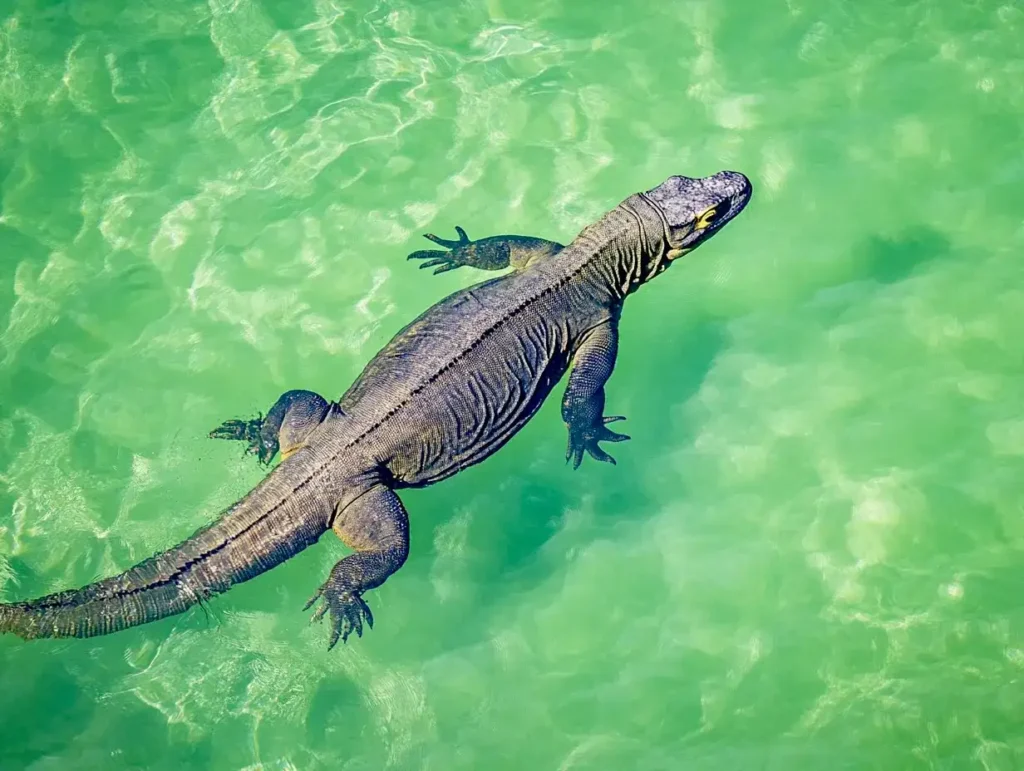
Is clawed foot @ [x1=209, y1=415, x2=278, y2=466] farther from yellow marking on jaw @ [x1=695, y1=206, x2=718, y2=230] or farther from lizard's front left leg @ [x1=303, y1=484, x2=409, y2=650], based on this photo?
yellow marking on jaw @ [x1=695, y1=206, x2=718, y2=230]

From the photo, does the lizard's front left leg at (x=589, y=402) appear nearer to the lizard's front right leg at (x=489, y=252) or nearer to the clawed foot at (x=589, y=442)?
the clawed foot at (x=589, y=442)

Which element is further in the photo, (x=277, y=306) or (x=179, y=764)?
(x=277, y=306)

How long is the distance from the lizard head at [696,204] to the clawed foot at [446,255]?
1767 millimetres

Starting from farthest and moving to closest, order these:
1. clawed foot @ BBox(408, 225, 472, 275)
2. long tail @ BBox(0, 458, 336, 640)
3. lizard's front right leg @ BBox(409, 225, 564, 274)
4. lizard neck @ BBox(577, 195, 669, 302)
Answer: clawed foot @ BBox(408, 225, 472, 275) → lizard's front right leg @ BBox(409, 225, 564, 274) → lizard neck @ BBox(577, 195, 669, 302) → long tail @ BBox(0, 458, 336, 640)

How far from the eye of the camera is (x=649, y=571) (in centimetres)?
691

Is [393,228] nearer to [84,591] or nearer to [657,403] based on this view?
[657,403]

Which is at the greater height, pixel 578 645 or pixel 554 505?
pixel 554 505

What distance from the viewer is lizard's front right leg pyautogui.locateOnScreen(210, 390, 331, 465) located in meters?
6.67

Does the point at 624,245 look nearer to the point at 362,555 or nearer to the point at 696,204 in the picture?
the point at 696,204

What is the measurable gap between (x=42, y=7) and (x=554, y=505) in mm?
7868

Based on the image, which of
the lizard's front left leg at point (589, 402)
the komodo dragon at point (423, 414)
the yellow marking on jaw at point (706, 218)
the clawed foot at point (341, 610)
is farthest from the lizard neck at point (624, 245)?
the clawed foot at point (341, 610)

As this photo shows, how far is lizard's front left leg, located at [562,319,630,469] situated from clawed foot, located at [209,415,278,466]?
2.58 meters

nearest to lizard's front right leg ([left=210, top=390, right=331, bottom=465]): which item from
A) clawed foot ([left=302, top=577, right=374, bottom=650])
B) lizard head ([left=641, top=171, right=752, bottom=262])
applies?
clawed foot ([left=302, top=577, right=374, bottom=650])

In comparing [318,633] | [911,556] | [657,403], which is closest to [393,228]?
[657,403]
